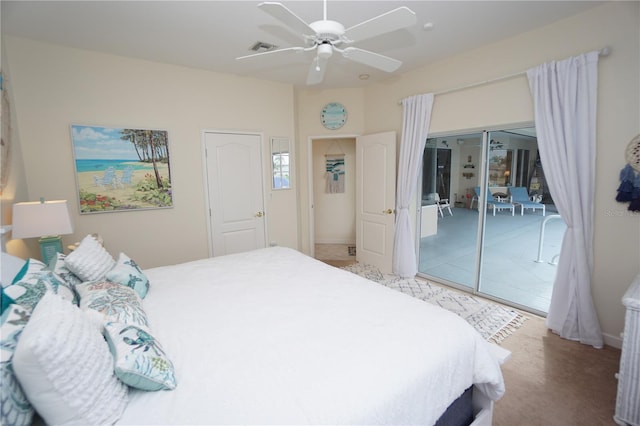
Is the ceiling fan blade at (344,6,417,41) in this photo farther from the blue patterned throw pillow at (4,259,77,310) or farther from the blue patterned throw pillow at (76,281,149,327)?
the blue patterned throw pillow at (4,259,77,310)

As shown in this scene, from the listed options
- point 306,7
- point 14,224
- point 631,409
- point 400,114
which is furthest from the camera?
point 400,114

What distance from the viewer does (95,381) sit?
93cm

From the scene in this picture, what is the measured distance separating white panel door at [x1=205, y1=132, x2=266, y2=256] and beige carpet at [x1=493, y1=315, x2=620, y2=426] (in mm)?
3093

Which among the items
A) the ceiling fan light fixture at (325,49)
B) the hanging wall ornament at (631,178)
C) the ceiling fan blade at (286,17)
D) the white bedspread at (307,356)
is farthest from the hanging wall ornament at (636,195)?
the ceiling fan blade at (286,17)

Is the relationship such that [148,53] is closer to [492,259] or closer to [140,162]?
[140,162]

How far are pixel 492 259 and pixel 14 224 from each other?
461 cm

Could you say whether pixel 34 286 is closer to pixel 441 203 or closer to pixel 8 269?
pixel 8 269

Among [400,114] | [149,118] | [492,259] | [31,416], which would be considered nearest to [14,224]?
[149,118]

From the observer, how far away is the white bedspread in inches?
39.5

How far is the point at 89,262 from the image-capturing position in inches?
69.0

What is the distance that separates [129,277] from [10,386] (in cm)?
105

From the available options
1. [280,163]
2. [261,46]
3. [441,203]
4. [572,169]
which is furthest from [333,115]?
[572,169]

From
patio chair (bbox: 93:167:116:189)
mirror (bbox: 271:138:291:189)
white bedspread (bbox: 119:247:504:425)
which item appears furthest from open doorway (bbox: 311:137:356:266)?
white bedspread (bbox: 119:247:504:425)

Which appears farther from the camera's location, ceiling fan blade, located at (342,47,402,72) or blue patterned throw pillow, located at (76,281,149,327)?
ceiling fan blade, located at (342,47,402,72)
